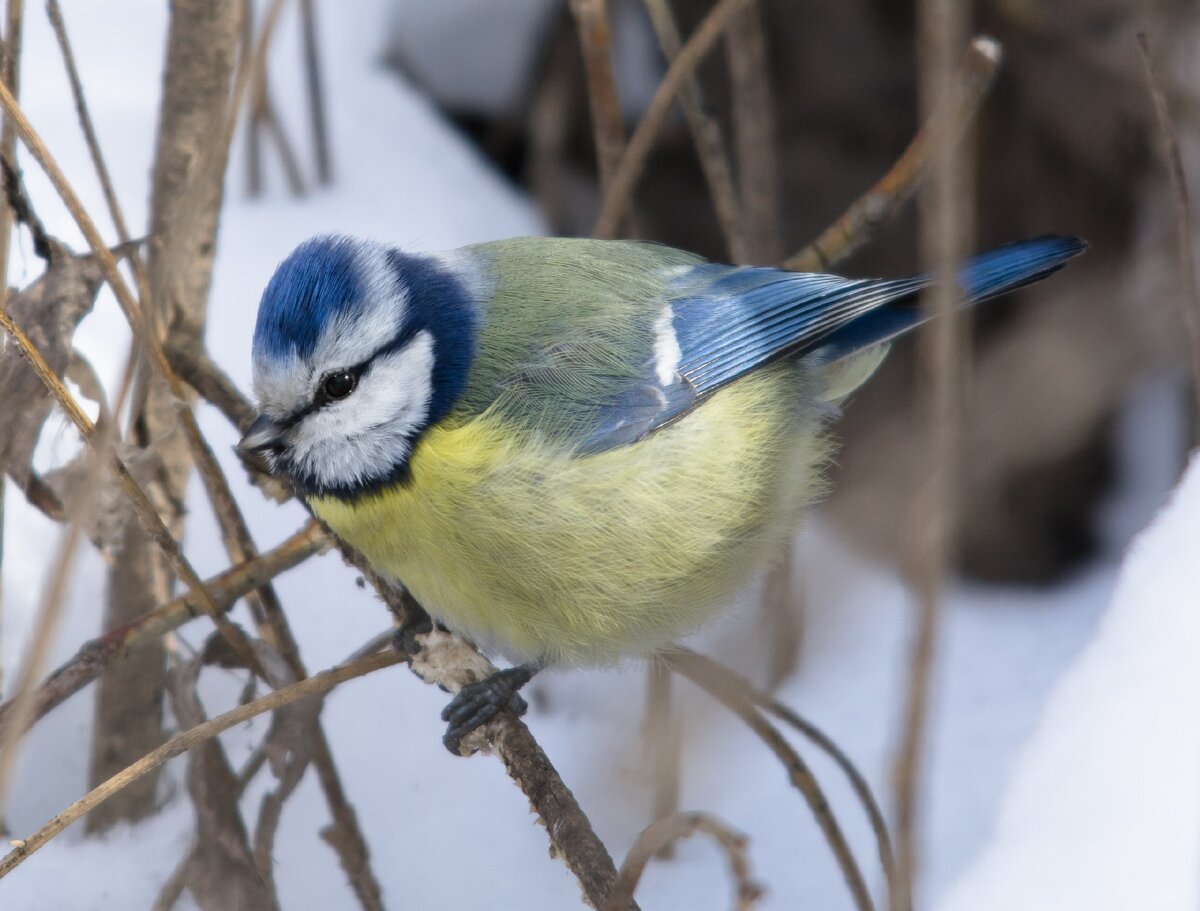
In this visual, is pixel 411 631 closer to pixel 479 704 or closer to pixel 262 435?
pixel 479 704

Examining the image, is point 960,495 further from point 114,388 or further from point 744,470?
point 114,388

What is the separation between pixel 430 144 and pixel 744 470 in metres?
1.39

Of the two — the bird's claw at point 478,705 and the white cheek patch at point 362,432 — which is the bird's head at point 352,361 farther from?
the bird's claw at point 478,705

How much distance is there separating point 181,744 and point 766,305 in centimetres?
96

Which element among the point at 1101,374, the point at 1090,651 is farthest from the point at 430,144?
the point at 1090,651

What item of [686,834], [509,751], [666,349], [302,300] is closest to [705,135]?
[666,349]

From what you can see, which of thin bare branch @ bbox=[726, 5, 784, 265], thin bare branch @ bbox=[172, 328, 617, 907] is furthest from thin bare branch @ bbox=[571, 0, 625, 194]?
thin bare branch @ bbox=[172, 328, 617, 907]

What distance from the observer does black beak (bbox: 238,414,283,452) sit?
58.1 inches

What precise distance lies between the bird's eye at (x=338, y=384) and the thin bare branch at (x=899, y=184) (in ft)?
2.32

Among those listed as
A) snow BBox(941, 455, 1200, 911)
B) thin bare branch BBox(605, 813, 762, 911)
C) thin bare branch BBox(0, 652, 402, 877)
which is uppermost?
thin bare branch BBox(0, 652, 402, 877)

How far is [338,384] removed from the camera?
1514 millimetres

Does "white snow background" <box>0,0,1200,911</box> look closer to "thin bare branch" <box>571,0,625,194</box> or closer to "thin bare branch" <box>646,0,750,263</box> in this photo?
"thin bare branch" <box>571,0,625,194</box>

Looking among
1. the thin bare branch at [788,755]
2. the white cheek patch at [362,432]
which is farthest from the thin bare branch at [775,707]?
the white cheek patch at [362,432]

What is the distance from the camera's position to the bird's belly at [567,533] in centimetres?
145
